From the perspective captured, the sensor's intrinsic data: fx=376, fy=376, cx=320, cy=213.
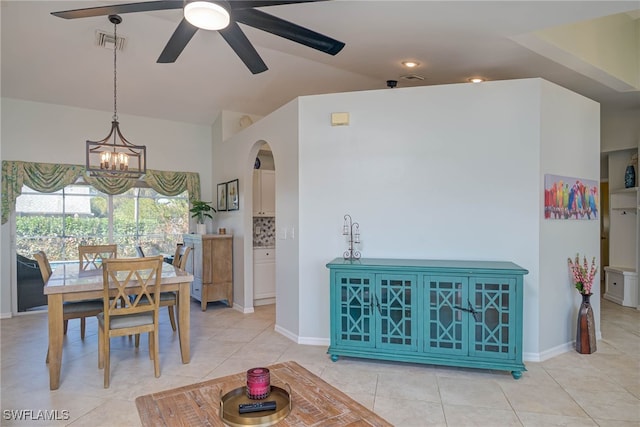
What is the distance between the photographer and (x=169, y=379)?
309 centimetres

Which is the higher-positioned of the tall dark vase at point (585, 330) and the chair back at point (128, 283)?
the chair back at point (128, 283)

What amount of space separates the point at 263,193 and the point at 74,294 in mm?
3120

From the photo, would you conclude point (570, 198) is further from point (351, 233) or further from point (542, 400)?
point (351, 233)

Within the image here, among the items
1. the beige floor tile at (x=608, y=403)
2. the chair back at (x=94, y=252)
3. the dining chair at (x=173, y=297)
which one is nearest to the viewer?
the beige floor tile at (x=608, y=403)

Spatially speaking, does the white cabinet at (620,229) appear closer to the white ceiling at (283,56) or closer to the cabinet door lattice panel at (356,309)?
the white ceiling at (283,56)

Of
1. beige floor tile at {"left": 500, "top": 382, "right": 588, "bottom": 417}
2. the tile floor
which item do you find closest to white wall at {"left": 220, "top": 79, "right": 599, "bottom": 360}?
the tile floor

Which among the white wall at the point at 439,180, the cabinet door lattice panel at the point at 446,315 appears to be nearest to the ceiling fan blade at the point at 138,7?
the white wall at the point at 439,180

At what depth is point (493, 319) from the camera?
10.1 feet

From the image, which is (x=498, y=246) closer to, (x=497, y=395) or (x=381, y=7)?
(x=497, y=395)

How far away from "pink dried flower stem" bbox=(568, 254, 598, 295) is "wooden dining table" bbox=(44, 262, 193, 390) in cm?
369

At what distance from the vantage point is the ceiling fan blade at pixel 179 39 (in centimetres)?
241

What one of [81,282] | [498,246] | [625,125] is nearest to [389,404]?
[498,246]

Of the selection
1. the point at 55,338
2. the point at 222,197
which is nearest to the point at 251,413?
the point at 55,338

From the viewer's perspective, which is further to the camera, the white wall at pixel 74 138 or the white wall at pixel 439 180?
the white wall at pixel 74 138
